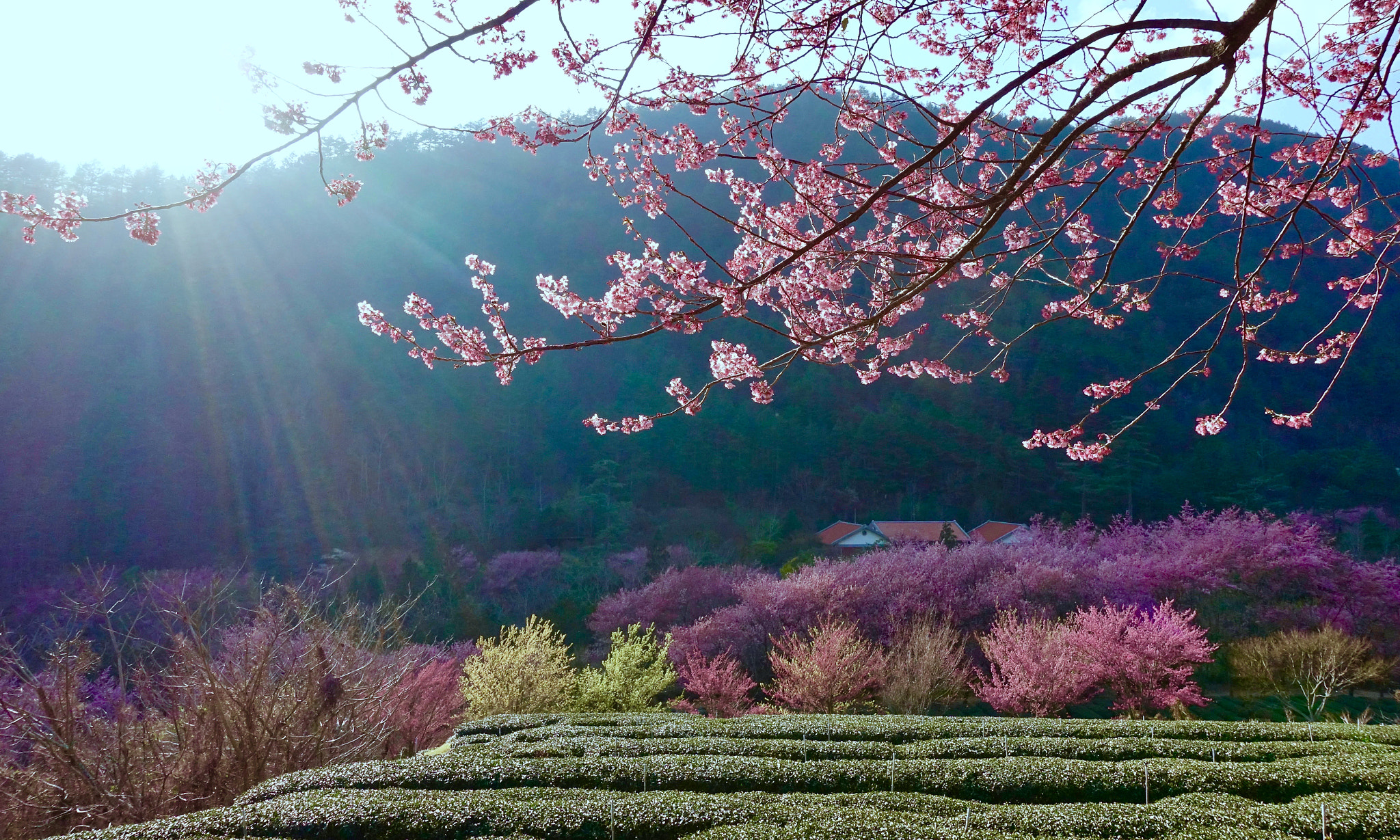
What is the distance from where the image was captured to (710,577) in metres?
16.2

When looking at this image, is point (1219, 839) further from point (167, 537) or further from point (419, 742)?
point (167, 537)

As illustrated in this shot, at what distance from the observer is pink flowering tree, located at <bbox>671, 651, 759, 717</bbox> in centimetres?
1095

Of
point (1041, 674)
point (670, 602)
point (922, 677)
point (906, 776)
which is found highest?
point (906, 776)

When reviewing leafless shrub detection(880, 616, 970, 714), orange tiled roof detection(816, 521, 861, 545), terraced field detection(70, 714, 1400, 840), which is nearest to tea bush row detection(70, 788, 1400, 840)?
terraced field detection(70, 714, 1400, 840)

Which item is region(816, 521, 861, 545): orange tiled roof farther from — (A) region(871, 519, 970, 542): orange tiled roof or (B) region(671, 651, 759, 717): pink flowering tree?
(B) region(671, 651, 759, 717): pink flowering tree

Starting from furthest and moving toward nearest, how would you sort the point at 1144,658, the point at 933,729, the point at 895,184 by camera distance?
1. the point at 1144,658
2. the point at 933,729
3. the point at 895,184

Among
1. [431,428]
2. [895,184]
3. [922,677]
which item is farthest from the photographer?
[431,428]

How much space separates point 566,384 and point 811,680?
3656 cm

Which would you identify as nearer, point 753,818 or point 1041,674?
point 753,818

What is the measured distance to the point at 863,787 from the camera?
17.6 feet

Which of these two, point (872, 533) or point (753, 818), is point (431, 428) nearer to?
point (872, 533)

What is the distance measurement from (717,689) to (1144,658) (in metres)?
6.00

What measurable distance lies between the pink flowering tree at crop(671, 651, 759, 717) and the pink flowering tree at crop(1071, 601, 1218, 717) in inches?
201

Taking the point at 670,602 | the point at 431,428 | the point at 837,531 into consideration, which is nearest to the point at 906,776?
the point at 670,602
